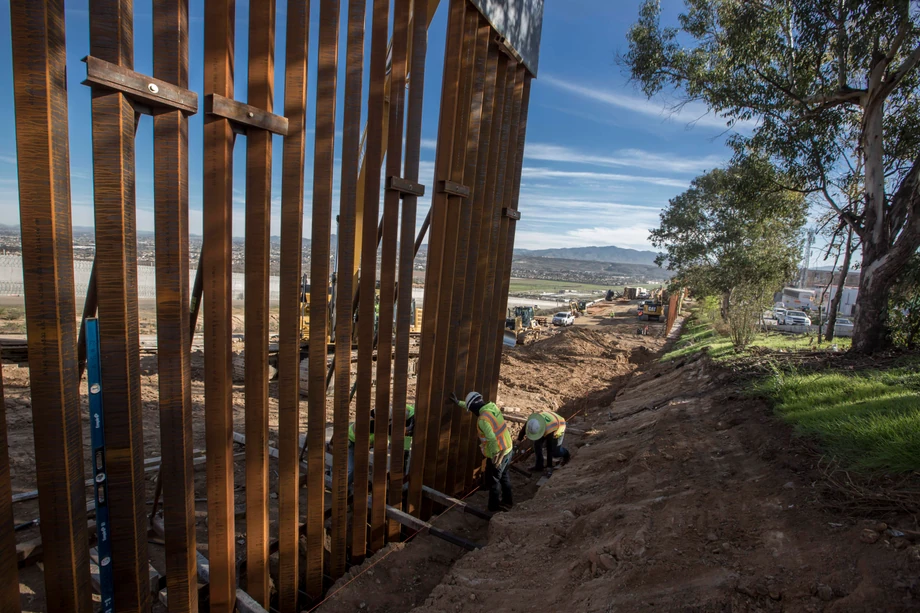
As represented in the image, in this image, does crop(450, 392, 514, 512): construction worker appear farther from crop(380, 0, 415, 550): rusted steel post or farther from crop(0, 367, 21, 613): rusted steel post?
crop(0, 367, 21, 613): rusted steel post

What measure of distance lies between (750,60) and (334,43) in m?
11.4

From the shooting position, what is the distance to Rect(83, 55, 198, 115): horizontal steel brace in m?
2.49

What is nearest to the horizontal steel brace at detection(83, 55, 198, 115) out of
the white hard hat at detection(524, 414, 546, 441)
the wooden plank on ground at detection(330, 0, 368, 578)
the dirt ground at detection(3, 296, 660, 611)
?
the wooden plank on ground at detection(330, 0, 368, 578)

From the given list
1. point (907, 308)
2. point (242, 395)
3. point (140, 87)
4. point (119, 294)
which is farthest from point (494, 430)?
point (907, 308)

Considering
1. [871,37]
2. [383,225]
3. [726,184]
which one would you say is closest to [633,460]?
[383,225]

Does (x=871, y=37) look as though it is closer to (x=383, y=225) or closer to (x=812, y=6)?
(x=812, y=6)

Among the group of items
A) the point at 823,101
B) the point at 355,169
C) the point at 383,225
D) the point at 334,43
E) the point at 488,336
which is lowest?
the point at 488,336

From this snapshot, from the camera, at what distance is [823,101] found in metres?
11.4

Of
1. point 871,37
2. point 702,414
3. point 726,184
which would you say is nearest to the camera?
point 702,414

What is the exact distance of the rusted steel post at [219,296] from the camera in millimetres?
3117

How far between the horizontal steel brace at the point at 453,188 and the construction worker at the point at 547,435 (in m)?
3.64

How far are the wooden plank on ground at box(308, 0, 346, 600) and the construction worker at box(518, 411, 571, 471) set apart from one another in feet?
12.5

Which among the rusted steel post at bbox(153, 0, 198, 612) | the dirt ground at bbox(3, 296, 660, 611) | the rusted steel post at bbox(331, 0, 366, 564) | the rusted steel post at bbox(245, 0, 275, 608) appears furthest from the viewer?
the dirt ground at bbox(3, 296, 660, 611)

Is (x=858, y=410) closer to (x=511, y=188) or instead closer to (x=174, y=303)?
(x=511, y=188)
